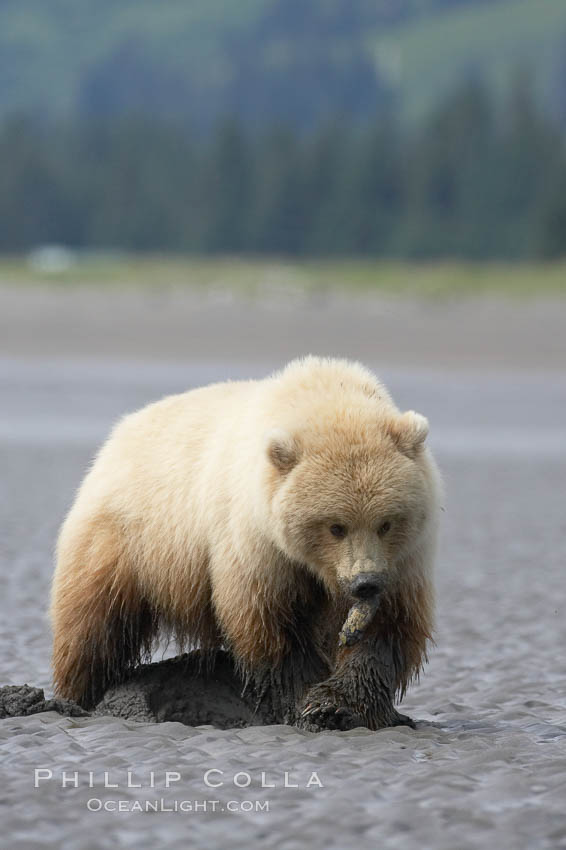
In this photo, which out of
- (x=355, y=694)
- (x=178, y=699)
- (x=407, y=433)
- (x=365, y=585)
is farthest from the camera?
(x=178, y=699)

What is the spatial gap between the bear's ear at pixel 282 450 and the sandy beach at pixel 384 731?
3.00 feet

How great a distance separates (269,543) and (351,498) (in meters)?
0.38

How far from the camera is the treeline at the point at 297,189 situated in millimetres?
47750

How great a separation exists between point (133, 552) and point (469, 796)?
1.79 m

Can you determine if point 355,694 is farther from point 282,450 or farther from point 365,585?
point 282,450

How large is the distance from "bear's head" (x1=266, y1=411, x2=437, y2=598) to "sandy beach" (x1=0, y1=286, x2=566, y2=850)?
0.59 meters

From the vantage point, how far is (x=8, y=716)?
5.35m

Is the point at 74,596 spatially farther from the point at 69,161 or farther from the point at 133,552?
the point at 69,161

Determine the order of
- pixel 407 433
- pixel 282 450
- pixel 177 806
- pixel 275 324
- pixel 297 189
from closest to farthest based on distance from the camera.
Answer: pixel 177 806 → pixel 282 450 → pixel 407 433 → pixel 275 324 → pixel 297 189

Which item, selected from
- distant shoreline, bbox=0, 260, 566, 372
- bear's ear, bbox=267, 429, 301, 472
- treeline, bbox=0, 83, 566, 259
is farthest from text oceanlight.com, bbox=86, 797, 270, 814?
treeline, bbox=0, 83, 566, 259

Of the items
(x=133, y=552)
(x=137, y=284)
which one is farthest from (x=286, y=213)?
(x=133, y=552)

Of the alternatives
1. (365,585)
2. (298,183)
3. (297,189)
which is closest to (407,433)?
(365,585)

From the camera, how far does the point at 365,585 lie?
16.1ft

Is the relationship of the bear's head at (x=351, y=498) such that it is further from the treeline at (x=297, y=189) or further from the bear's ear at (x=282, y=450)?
the treeline at (x=297, y=189)
